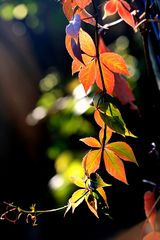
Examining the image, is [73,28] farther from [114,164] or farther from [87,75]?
[114,164]

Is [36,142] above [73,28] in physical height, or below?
below

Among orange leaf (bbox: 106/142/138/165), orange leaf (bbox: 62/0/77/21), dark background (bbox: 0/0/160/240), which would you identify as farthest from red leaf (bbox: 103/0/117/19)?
dark background (bbox: 0/0/160/240)

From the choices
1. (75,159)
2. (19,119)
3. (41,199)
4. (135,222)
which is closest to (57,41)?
(19,119)

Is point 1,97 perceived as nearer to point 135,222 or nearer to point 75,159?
point 135,222

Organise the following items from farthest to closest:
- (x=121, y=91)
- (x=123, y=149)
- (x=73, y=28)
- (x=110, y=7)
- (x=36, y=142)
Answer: (x=36, y=142)
(x=121, y=91)
(x=110, y=7)
(x=123, y=149)
(x=73, y=28)

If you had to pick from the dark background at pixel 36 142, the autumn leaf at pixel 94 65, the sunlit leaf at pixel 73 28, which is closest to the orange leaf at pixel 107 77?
the autumn leaf at pixel 94 65

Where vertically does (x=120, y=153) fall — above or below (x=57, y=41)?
above

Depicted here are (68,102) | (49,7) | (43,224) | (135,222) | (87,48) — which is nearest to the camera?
(87,48)

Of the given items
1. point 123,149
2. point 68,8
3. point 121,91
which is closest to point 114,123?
point 123,149
